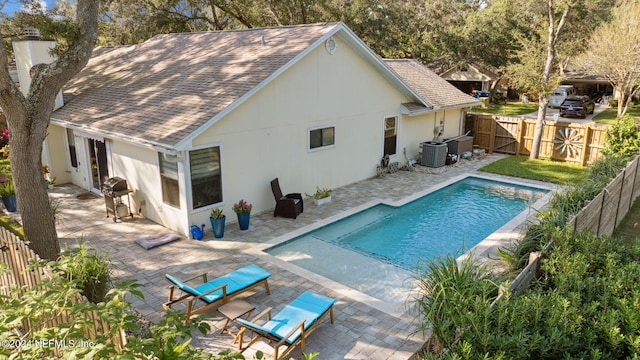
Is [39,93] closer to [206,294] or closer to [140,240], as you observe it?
[140,240]

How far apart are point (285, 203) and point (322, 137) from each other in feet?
10.5

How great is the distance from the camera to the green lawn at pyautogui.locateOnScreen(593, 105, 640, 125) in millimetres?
31656

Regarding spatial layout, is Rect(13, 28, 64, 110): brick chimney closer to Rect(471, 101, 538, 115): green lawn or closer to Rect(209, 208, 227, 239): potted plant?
Rect(209, 208, 227, 239): potted plant

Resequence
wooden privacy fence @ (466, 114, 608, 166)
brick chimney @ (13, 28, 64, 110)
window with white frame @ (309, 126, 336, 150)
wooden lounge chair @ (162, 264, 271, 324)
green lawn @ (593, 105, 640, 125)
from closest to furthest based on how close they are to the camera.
→ wooden lounge chair @ (162, 264, 271, 324) → window with white frame @ (309, 126, 336, 150) → brick chimney @ (13, 28, 64, 110) → wooden privacy fence @ (466, 114, 608, 166) → green lawn @ (593, 105, 640, 125)

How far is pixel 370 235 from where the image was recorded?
1277cm

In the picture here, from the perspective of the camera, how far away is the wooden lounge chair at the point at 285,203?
1332cm

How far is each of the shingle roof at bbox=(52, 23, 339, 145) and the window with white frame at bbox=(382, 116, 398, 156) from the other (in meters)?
5.16

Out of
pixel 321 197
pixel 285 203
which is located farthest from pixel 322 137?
pixel 285 203

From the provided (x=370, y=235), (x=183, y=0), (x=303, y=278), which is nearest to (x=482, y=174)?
(x=370, y=235)

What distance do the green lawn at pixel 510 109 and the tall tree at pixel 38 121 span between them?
32455mm

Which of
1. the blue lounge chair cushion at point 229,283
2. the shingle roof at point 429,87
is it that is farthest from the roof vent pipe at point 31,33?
the shingle roof at point 429,87

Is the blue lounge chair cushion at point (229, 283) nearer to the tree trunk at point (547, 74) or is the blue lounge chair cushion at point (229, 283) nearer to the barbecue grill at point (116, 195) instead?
the barbecue grill at point (116, 195)

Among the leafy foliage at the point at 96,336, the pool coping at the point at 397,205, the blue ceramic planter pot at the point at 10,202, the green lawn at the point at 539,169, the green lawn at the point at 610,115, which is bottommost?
the pool coping at the point at 397,205

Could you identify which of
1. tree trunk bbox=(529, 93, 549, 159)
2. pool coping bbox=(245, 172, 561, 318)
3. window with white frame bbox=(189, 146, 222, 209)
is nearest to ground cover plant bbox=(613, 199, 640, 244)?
pool coping bbox=(245, 172, 561, 318)
